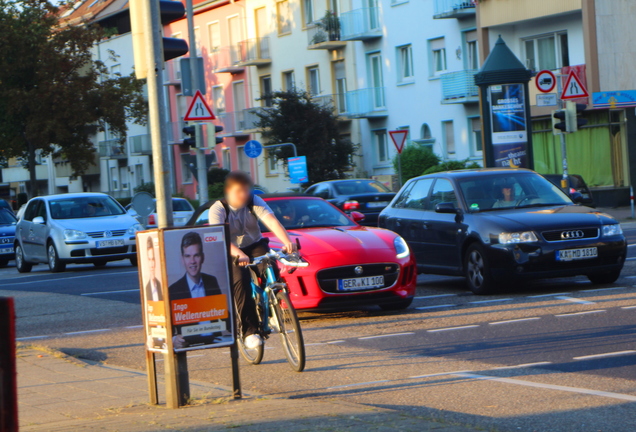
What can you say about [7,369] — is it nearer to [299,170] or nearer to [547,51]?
[299,170]

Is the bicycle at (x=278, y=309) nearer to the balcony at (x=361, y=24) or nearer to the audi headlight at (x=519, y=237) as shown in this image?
the audi headlight at (x=519, y=237)

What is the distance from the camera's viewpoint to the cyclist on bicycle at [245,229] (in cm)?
870

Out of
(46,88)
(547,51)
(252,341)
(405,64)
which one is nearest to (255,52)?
(405,64)

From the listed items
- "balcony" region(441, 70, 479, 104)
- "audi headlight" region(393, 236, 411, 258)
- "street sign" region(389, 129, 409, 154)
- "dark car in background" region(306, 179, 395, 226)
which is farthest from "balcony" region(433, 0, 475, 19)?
"audi headlight" region(393, 236, 411, 258)

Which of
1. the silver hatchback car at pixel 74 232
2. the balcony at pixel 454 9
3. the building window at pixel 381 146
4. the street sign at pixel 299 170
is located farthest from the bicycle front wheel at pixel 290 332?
the building window at pixel 381 146

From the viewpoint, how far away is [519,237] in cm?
1274

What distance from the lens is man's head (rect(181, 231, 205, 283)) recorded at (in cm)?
699

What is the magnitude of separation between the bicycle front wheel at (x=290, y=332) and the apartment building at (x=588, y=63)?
95.6 feet

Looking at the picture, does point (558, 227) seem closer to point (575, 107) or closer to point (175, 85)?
point (575, 107)

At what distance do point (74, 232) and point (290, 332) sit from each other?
14.9 meters

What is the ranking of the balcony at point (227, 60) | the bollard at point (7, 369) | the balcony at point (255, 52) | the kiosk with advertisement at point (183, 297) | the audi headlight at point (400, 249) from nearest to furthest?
the bollard at point (7, 369), the kiosk with advertisement at point (183, 297), the audi headlight at point (400, 249), the balcony at point (255, 52), the balcony at point (227, 60)

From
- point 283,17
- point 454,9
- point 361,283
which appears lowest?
point 361,283

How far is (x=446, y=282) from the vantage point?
1555 cm

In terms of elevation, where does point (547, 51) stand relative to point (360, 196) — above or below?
above
